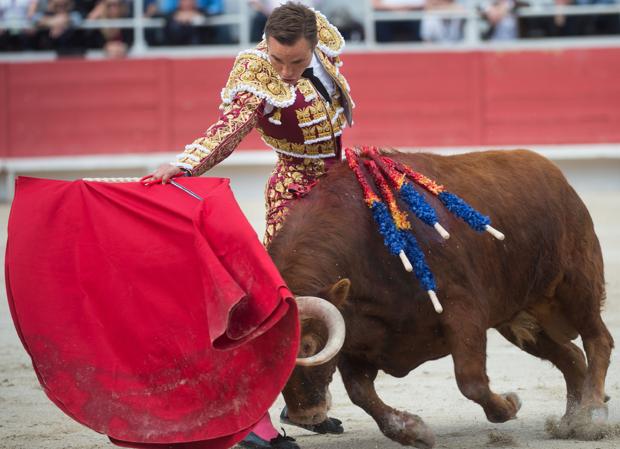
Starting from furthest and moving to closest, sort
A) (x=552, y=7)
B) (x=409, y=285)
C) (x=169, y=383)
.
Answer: (x=552, y=7) → (x=409, y=285) → (x=169, y=383)

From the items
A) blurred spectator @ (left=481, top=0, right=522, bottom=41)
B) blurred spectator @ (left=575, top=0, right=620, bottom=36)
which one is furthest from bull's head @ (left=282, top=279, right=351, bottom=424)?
blurred spectator @ (left=575, top=0, right=620, bottom=36)

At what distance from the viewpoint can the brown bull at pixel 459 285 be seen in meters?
3.35

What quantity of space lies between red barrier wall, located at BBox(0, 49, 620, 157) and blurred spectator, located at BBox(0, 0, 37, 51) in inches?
12.0

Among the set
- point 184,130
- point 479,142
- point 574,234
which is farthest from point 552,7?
point 574,234

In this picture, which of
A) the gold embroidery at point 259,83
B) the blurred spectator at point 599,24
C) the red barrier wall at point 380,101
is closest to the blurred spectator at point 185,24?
the red barrier wall at point 380,101

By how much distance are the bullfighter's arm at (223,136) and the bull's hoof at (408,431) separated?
0.88 metres

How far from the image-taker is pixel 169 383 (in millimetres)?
3201

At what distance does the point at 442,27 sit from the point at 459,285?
7510 millimetres

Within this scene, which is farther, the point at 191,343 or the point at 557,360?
the point at 557,360

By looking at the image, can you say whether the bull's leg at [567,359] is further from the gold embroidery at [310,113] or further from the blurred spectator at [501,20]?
the blurred spectator at [501,20]

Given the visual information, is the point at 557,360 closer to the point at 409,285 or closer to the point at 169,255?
the point at 409,285

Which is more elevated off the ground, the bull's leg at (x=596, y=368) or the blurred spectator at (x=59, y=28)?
the bull's leg at (x=596, y=368)

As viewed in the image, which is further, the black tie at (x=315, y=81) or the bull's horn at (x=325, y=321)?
the black tie at (x=315, y=81)

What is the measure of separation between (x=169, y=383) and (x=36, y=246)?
20.5 inches
